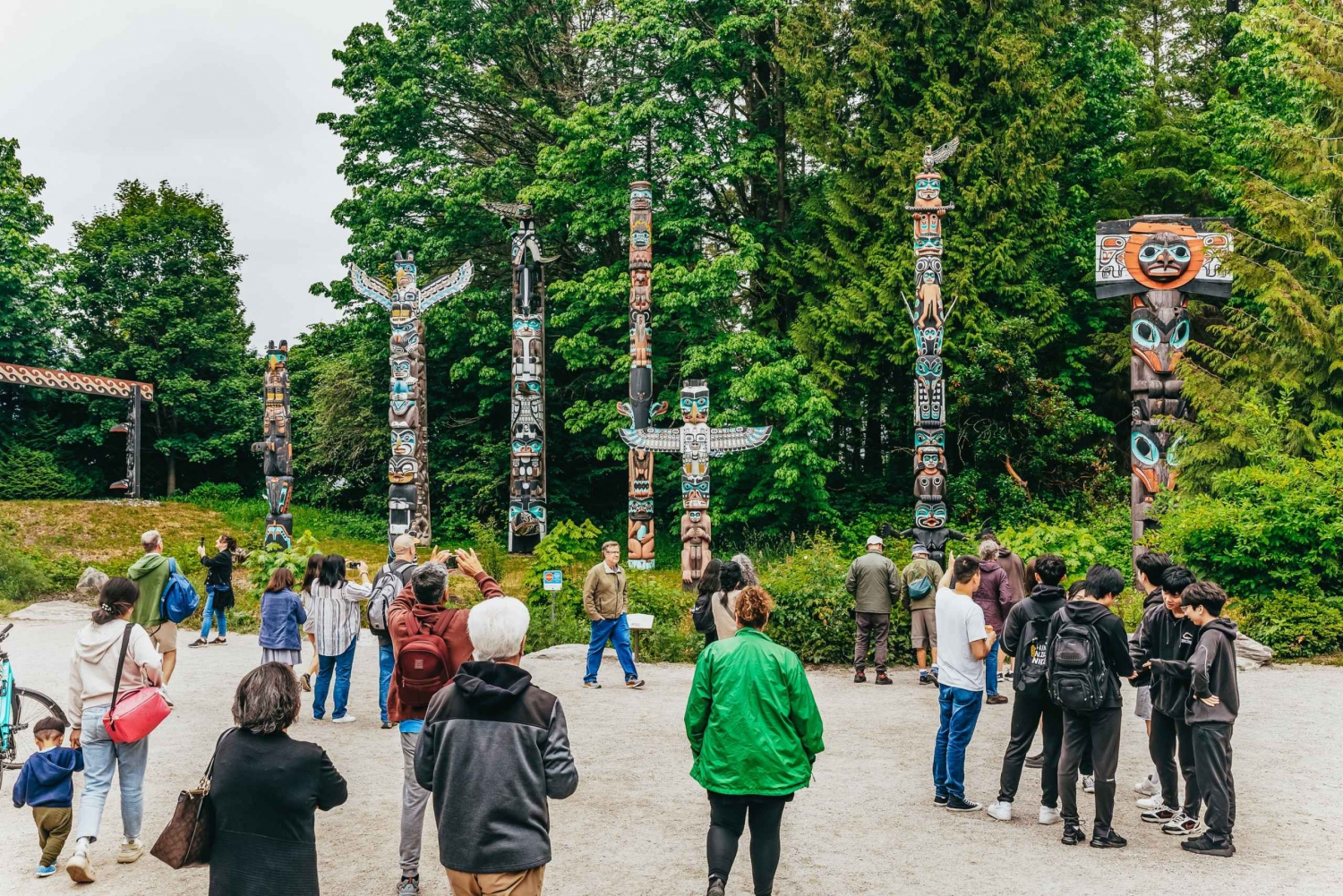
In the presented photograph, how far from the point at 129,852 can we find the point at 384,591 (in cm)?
278

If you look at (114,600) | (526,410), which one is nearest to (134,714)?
(114,600)

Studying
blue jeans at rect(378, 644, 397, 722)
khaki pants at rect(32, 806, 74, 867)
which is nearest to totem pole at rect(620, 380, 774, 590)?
blue jeans at rect(378, 644, 397, 722)

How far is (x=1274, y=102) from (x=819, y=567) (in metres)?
15.8

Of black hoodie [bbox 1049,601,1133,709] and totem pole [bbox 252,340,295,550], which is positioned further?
totem pole [bbox 252,340,295,550]

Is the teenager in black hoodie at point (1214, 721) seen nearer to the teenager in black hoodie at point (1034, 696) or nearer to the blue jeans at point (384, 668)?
the teenager in black hoodie at point (1034, 696)

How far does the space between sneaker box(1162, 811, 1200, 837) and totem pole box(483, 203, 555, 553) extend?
15.8 meters

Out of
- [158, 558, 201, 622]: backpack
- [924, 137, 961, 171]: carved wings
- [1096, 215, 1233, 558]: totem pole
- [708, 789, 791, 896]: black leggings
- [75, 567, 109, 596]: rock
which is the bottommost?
[708, 789, 791, 896]: black leggings

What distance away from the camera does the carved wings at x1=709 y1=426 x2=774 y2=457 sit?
19.0 m

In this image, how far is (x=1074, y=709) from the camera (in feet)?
21.6

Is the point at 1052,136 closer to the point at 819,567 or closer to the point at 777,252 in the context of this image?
the point at 777,252

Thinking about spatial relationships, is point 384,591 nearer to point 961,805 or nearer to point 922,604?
point 961,805

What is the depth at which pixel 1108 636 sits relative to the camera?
6.58 meters

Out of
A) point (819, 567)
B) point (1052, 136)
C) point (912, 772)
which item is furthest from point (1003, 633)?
point (1052, 136)

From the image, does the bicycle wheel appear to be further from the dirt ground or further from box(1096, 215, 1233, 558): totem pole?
box(1096, 215, 1233, 558): totem pole
